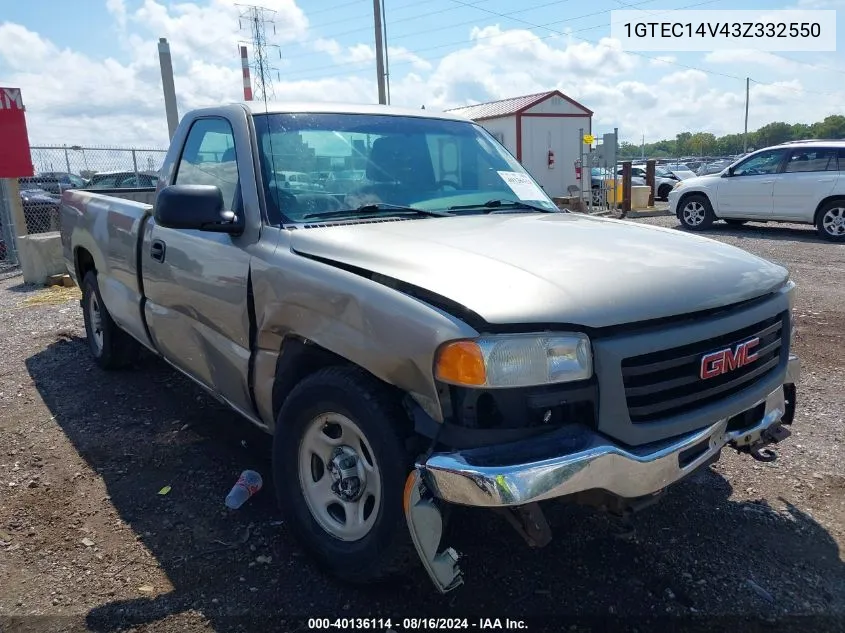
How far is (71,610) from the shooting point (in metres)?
2.70

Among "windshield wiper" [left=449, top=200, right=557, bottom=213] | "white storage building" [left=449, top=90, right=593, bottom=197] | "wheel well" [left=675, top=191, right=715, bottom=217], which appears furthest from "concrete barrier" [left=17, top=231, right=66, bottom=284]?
"white storage building" [left=449, top=90, right=593, bottom=197]

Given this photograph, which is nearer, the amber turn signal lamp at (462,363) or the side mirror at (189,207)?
the amber turn signal lamp at (462,363)

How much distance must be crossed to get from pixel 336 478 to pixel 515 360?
3.18 feet

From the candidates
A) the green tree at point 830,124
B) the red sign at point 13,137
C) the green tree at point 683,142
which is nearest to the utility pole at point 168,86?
the red sign at point 13,137

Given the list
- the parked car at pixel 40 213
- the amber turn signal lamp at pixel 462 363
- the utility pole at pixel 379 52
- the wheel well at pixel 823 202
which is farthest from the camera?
the utility pole at pixel 379 52

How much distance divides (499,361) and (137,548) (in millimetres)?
2043

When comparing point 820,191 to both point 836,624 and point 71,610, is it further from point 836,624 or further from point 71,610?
point 71,610

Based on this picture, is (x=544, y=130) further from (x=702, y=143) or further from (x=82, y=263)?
(x=702, y=143)

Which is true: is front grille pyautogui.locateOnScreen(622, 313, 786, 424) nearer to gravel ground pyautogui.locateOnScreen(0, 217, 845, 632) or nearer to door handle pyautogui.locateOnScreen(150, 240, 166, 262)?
gravel ground pyautogui.locateOnScreen(0, 217, 845, 632)

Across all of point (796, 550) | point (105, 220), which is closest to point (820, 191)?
point (796, 550)

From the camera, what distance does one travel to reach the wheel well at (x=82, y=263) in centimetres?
552

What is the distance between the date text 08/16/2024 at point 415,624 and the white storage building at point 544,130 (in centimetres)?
2317

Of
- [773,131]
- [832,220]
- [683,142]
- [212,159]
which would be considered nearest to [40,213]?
[212,159]

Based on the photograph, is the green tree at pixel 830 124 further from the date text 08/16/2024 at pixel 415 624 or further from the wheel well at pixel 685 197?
the date text 08/16/2024 at pixel 415 624
